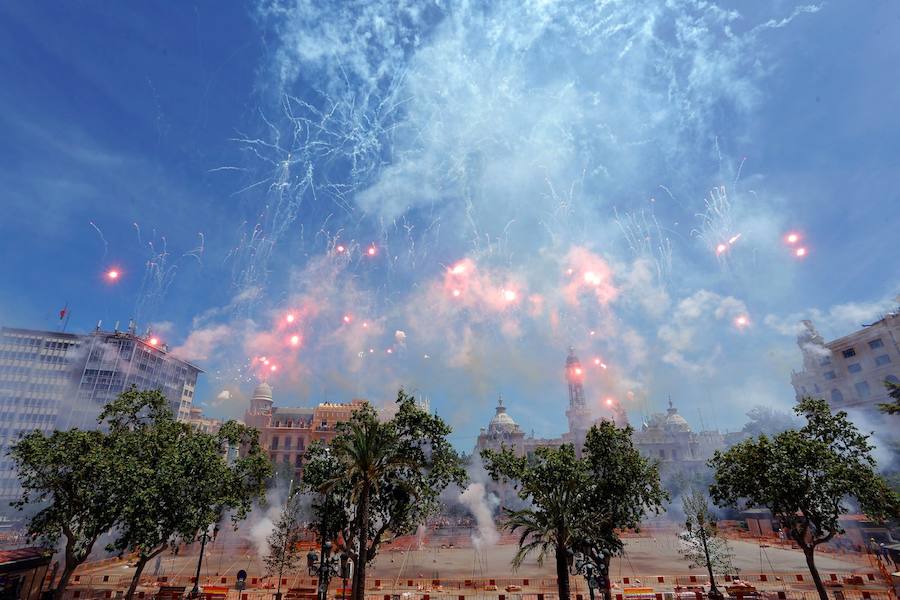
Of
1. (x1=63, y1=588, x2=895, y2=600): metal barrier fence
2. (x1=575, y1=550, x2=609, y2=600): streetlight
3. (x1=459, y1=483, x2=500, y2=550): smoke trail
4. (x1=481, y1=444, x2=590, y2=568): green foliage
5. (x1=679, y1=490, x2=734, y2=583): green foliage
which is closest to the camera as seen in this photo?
(x1=481, y1=444, x2=590, y2=568): green foliage

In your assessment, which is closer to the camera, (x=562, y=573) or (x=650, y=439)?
(x=562, y=573)

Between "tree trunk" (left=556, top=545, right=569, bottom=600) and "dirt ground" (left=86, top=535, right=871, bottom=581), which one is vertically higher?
"tree trunk" (left=556, top=545, right=569, bottom=600)

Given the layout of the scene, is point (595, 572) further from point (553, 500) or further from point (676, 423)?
point (676, 423)

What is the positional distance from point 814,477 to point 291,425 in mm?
110065

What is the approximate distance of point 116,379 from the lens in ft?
334

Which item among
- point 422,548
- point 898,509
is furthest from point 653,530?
point 898,509

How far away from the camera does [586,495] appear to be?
103 ft

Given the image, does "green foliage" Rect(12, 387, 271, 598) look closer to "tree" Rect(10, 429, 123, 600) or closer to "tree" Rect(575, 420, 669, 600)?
"tree" Rect(10, 429, 123, 600)

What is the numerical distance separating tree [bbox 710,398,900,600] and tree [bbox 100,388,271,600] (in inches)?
1300

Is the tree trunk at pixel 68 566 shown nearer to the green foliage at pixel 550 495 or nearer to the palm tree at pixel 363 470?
the palm tree at pixel 363 470

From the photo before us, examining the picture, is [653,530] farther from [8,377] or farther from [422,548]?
[8,377]

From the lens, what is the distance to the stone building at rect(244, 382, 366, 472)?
11281cm

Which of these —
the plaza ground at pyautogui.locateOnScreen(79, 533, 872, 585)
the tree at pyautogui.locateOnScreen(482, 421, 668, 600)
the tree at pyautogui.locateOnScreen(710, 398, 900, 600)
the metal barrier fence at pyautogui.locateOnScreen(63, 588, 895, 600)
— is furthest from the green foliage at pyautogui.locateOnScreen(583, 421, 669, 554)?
the plaza ground at pyautogui.locateOnScreen(79, 533, 872, 585)

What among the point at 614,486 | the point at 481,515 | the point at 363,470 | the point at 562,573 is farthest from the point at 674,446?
the point at 363,470
